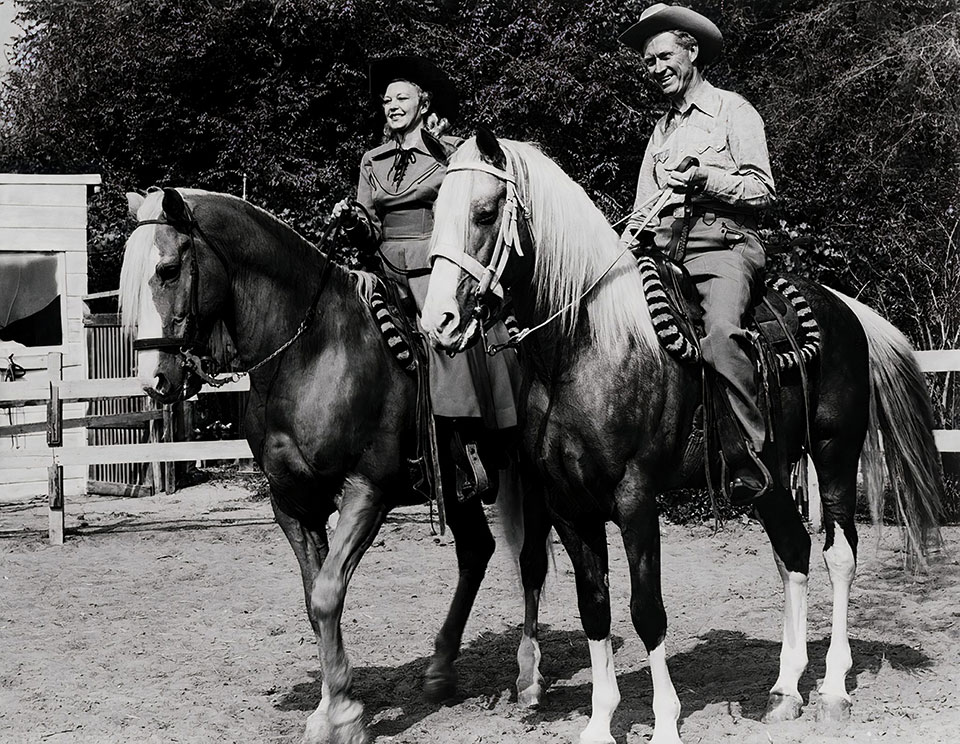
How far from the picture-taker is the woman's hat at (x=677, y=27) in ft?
14.7

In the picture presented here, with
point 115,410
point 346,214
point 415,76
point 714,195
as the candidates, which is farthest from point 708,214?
point 115,410

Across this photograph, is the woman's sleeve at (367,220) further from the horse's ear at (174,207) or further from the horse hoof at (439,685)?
the horse hoof at (439,685)

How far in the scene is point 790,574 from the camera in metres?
4.87

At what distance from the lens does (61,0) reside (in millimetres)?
19750

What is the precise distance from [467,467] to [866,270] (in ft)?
29.7

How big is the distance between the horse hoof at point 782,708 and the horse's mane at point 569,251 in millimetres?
1748

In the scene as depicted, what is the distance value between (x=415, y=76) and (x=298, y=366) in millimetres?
1540

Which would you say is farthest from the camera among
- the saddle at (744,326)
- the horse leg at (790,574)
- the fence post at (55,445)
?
the fence post at (55,445)

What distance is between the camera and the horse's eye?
409 cm

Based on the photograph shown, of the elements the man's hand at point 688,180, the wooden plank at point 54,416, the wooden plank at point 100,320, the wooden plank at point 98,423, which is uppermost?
the man's hand at point 688,180

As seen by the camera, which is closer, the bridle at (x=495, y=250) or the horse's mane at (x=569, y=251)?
the bridle at (x=495, y=250)

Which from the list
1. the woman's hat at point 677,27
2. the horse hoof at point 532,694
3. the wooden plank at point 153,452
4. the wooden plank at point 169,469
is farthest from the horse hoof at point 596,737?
the wooden plank at point 169,469

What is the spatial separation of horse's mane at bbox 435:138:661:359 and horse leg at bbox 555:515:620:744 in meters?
0.80

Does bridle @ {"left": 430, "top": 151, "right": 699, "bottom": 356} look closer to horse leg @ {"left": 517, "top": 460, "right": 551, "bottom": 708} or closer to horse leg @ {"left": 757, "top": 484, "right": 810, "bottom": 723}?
horse leg @ {"left": 517, "top": 460, "right": 551, "bottom": 708}
